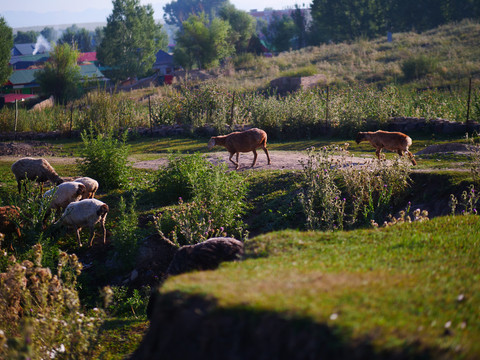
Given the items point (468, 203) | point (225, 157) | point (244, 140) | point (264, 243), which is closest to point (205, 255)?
point (264, 243)

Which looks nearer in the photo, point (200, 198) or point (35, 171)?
point (200, 198)

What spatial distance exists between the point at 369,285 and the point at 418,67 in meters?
34.1

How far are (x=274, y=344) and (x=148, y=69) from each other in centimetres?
6921

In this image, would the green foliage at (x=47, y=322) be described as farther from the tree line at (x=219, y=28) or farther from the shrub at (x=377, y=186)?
the tree line at (x=219, y=28)

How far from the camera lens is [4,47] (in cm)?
4662

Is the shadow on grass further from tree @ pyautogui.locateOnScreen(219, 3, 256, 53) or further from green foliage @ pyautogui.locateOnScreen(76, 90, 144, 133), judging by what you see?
tree @ pyautogui.locateOnScreen(219, 3, 256, 53)

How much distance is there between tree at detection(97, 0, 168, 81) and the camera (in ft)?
213

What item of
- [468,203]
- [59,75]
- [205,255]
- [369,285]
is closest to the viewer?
[369,285]

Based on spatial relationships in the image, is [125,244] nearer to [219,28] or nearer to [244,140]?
[244,140]

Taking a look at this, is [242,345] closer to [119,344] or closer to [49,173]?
[119,344]

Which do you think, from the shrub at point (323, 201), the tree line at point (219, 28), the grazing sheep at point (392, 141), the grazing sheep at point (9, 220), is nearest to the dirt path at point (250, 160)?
the grazing sheep at point (392, 141)

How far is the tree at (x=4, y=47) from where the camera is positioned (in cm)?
4672

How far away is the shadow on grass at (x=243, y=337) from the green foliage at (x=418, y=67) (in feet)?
111

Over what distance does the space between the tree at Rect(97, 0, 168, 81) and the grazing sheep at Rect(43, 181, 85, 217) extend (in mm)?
58221
